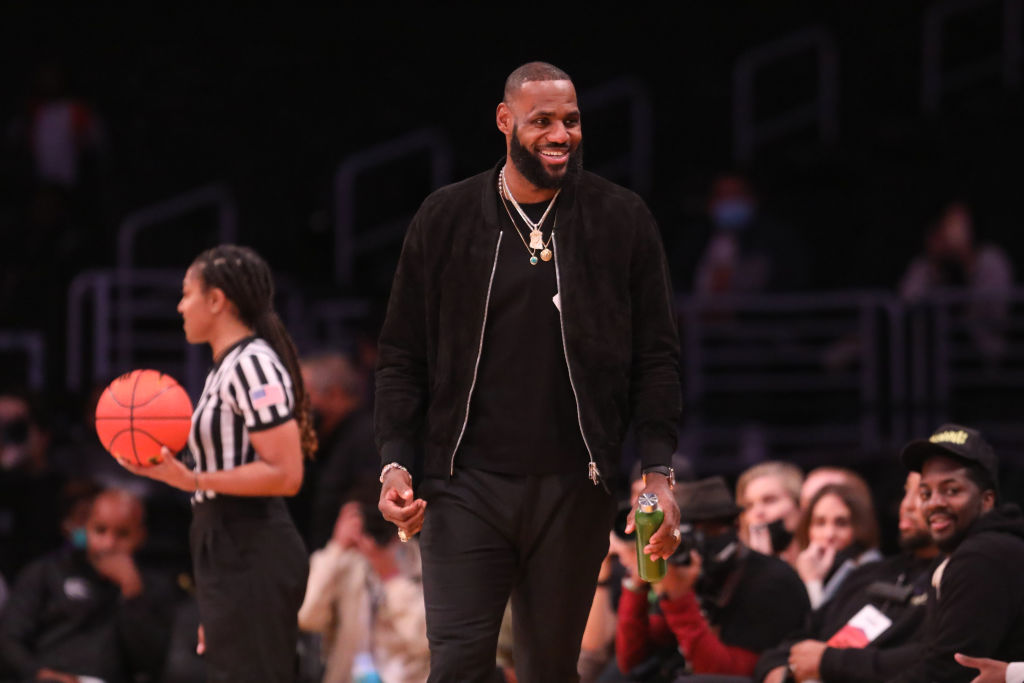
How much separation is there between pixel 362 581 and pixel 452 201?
351cm

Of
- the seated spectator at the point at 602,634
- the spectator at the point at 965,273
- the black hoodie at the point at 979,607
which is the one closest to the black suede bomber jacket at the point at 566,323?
the black hoodie at the point at 979,607

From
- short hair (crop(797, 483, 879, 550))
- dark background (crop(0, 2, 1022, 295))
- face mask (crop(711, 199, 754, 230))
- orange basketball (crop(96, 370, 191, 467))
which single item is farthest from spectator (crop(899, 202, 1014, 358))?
orange basketball (crop(96, 370, 191, 467))

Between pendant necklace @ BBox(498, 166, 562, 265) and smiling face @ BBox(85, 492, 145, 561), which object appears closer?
pendant necklace @ BBox(498, 166, 562, 265)

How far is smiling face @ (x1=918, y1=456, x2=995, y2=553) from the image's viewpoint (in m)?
5.53

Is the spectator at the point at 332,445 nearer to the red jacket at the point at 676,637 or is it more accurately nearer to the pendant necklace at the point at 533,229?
the red jacket at the point at 676,637

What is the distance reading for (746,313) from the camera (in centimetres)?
1189

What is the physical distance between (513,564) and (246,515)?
1.34 m

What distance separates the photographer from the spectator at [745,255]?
11086 millimetres

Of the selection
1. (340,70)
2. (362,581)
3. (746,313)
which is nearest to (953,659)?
(362,581)

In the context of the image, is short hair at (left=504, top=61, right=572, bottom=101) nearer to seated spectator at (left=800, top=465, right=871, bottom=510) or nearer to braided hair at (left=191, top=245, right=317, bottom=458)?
braided hair at (left=191, top=245, right=317, bottom=458)

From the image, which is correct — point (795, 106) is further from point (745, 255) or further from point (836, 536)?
point (836, 536)

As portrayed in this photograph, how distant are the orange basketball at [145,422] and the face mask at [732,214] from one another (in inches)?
254

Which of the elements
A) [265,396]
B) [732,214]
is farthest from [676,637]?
[732,214]

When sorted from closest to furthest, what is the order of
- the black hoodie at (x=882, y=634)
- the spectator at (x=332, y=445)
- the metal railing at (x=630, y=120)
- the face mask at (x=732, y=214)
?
the black hoodie at (x=882, y=634) → the spectator at (x=332, y=445) → the face mask at (x=732, y=214) → the metal railing at (x=630, y=120)
